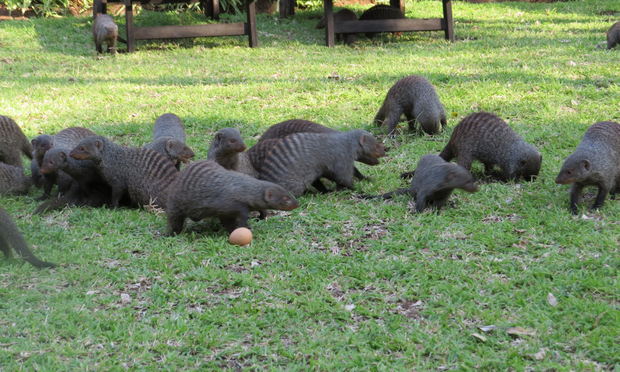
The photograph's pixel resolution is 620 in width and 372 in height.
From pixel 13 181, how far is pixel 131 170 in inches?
55.8

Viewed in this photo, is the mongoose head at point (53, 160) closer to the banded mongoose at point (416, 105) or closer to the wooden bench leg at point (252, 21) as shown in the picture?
the banded mongoose at point (416, 105)

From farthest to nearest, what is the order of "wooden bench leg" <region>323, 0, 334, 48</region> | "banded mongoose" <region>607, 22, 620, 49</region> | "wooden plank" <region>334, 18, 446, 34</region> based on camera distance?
"wooden bench leg" <region>323, 0, 334, 48</region> → "wooden plank" <region>334, 18, 446, 34</region> → "banded mongoose" <region>607, 22, 620, 49</region>

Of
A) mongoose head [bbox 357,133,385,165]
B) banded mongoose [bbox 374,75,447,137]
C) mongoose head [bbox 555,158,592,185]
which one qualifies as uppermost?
banded mongoose [bbox 374,75,447,137]

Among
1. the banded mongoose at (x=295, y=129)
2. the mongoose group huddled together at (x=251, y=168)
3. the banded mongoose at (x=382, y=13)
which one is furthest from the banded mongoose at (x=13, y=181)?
the banded mongoose at (x=382, y=13)

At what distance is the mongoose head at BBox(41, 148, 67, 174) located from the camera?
15.7 feet

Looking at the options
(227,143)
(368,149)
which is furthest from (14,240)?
(368,149)

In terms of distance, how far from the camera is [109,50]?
10875 mm

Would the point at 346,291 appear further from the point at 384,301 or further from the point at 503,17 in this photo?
the point at 503,17

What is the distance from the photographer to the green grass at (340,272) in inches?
112

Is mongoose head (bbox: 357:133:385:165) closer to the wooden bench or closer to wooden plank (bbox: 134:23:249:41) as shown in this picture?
the wooden bench

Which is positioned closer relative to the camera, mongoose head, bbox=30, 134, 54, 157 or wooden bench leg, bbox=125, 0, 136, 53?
mongoose head, bbox=30, 134, 54, 157

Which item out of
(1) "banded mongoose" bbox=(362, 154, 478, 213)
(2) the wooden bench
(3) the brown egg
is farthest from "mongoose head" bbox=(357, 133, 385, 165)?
(2) the wooden bench

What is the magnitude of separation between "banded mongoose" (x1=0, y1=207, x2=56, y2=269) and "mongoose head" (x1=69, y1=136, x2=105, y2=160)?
1.21 meters

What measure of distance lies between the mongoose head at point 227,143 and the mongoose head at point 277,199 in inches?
36.7
